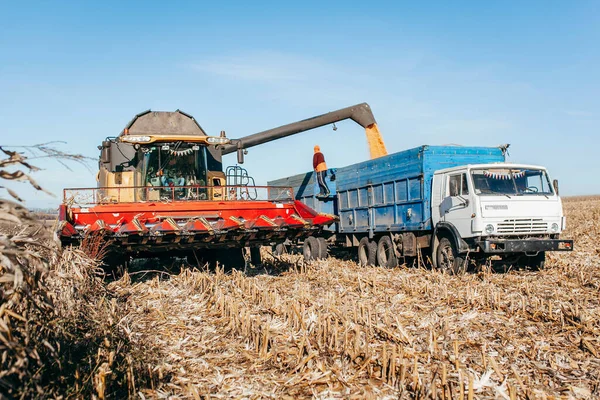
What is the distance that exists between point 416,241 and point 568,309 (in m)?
6.26

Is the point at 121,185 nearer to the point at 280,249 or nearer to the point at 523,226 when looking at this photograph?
the point at 280,249

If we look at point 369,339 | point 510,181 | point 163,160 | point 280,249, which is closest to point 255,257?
point 163,160

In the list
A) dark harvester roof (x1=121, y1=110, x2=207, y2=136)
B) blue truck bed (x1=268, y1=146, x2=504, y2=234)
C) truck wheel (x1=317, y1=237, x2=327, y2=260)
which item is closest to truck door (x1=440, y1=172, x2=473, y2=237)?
blue truck bed (x1=268, y1=146, x2=504, y2=234)

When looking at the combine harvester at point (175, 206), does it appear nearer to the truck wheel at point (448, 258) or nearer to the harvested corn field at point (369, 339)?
the harvested corn field at point (369, 339)

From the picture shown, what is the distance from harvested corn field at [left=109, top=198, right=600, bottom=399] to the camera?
4.89m

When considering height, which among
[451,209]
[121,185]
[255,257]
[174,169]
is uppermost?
[174,169]

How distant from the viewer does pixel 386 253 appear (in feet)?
49.0

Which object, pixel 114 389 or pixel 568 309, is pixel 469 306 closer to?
pixel 568 309

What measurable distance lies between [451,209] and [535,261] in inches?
84.2

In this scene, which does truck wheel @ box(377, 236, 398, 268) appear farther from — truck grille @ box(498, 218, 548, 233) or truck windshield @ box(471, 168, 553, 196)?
truck grille @ box(498, 218, 548, 233)

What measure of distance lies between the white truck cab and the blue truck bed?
64cm

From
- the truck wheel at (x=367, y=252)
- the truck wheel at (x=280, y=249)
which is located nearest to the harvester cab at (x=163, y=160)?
the truck wheel at (x=367, y=252)

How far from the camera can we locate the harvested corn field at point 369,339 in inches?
193

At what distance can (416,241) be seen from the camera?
13711 mm
